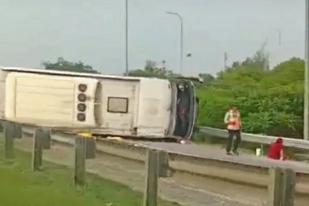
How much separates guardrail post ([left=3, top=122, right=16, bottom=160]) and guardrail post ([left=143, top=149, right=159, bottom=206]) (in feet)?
22.6

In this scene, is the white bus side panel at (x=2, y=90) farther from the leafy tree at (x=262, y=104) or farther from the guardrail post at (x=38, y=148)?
the leafy tree at (x=262, y=104)

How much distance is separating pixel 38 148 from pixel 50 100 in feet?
46.1

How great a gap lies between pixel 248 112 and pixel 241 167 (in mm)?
37835

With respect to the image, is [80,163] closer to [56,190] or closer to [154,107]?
[56,190]

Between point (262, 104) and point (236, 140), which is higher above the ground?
point (262, 104)

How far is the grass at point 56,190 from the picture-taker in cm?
1083

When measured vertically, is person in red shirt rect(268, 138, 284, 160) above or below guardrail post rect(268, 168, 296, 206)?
below

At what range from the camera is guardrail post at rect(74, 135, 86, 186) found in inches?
494

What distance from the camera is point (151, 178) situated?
400 inches

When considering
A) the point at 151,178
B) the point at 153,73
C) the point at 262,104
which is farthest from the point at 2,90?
the point at 153,73

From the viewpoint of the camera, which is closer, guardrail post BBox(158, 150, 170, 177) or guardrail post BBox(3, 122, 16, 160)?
guardrail post BBox(158, 150, 170, 177)

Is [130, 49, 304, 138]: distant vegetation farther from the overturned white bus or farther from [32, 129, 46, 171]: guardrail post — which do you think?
[32, 129, 46, 171]: guardrail post

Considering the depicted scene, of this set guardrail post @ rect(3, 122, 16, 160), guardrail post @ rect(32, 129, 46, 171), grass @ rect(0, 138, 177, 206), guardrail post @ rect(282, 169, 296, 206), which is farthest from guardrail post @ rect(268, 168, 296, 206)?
guardrail post @ rect(3, 122, 16, 160)

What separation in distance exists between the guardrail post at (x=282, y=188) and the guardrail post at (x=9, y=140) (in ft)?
30.3
